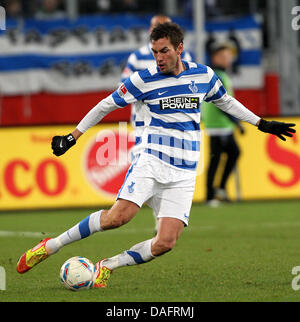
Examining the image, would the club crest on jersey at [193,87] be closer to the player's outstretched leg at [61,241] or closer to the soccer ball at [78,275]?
the player's outstretched leg at [61,241]

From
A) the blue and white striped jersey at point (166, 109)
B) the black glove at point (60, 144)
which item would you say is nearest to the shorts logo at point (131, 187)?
the blue and white striped jersey at point (166, 109)

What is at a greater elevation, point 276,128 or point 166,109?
point 166,109

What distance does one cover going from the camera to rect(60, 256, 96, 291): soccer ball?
6445 millimetres

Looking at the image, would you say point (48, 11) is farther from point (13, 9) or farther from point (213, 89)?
point (213, 89)

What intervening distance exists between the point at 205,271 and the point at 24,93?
28.0ft

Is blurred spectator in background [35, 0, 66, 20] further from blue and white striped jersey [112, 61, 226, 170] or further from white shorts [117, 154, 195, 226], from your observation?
white shorts [117, 154, 195, 226]

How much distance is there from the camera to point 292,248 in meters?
8.68

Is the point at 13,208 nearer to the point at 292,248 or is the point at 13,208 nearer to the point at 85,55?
the point at 85,55

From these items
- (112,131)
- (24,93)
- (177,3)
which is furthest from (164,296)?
(177,3)

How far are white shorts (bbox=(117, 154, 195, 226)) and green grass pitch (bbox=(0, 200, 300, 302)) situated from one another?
58cm

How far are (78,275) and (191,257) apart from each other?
2.07 m

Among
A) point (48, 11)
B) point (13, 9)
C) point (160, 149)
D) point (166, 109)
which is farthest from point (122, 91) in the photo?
point (48, 11)

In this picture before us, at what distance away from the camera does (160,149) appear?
21.6 feet

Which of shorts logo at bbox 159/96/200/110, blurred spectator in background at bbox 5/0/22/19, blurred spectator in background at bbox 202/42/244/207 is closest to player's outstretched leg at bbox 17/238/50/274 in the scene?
shorts logo at bbox 159/96/200/110
